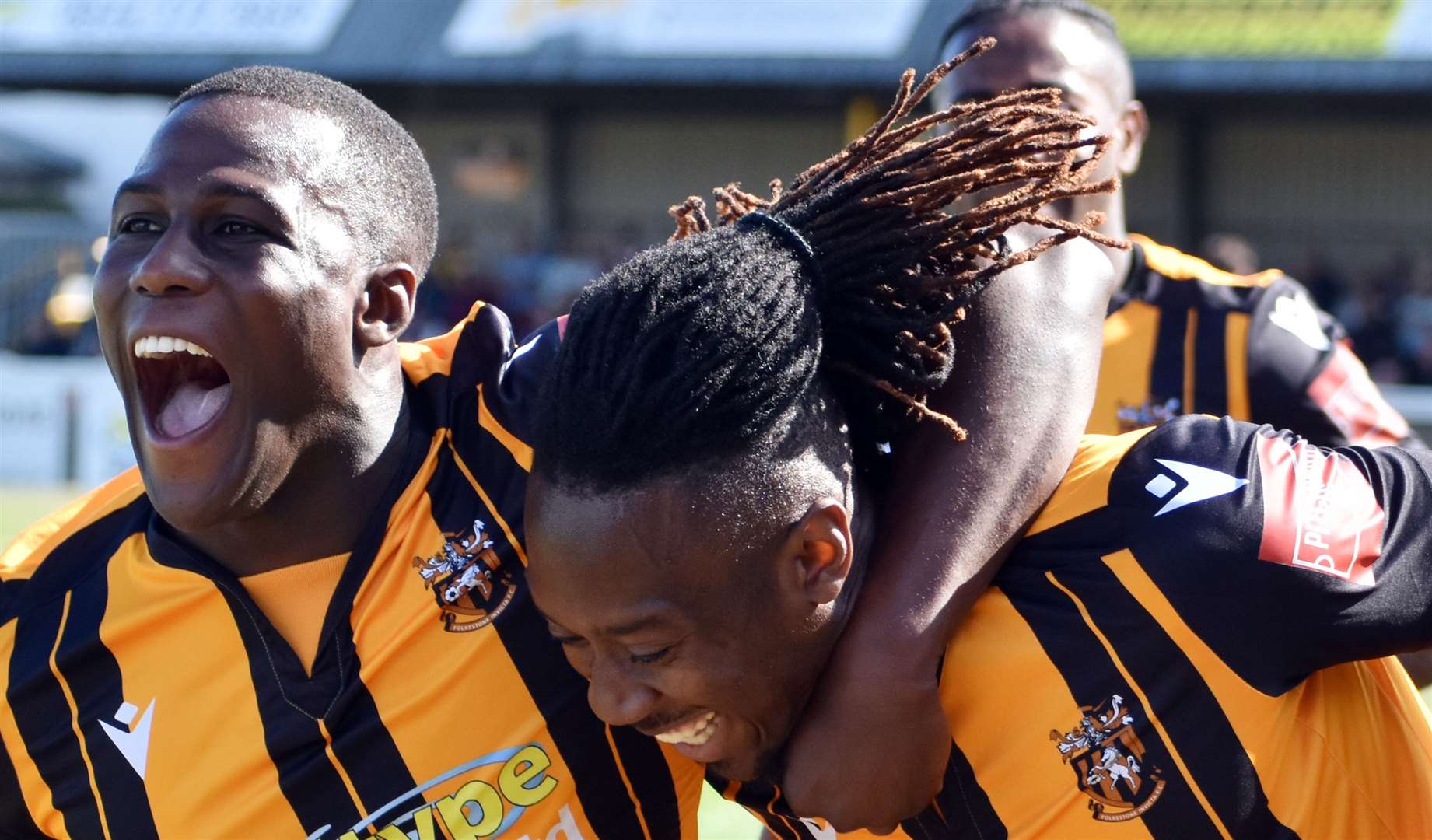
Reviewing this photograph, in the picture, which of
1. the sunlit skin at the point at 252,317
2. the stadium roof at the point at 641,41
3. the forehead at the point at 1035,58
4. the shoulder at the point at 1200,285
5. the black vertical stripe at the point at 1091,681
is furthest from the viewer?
the stadium roof at the point at 641,41

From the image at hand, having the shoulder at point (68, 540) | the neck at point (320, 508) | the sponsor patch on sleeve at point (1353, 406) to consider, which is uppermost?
the shoulder at point (68, 540)

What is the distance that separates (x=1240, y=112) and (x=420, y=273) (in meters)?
15.3

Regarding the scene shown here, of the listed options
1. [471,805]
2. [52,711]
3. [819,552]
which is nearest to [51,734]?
[52,711]

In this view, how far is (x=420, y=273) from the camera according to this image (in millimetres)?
2758

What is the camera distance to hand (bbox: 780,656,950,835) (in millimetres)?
1972

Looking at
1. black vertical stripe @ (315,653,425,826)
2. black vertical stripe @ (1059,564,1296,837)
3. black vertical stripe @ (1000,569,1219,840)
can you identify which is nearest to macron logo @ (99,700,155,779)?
black vertical stripe @ (315,653,425,826)

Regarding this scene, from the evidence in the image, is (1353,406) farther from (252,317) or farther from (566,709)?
(252,317)

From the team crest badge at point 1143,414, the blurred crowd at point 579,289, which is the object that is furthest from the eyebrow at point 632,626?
the blurred crowd at point 579,289

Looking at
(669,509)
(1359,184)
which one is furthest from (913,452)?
(1359,184)

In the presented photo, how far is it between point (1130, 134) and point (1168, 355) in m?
0.56

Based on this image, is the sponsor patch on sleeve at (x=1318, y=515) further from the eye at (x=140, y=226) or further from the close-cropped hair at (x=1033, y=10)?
the close-cropped hair at (x=1033, y=10)

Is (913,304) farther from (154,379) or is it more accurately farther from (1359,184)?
(1359,184)

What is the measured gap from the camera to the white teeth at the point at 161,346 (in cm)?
235

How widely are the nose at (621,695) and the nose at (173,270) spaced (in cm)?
84
